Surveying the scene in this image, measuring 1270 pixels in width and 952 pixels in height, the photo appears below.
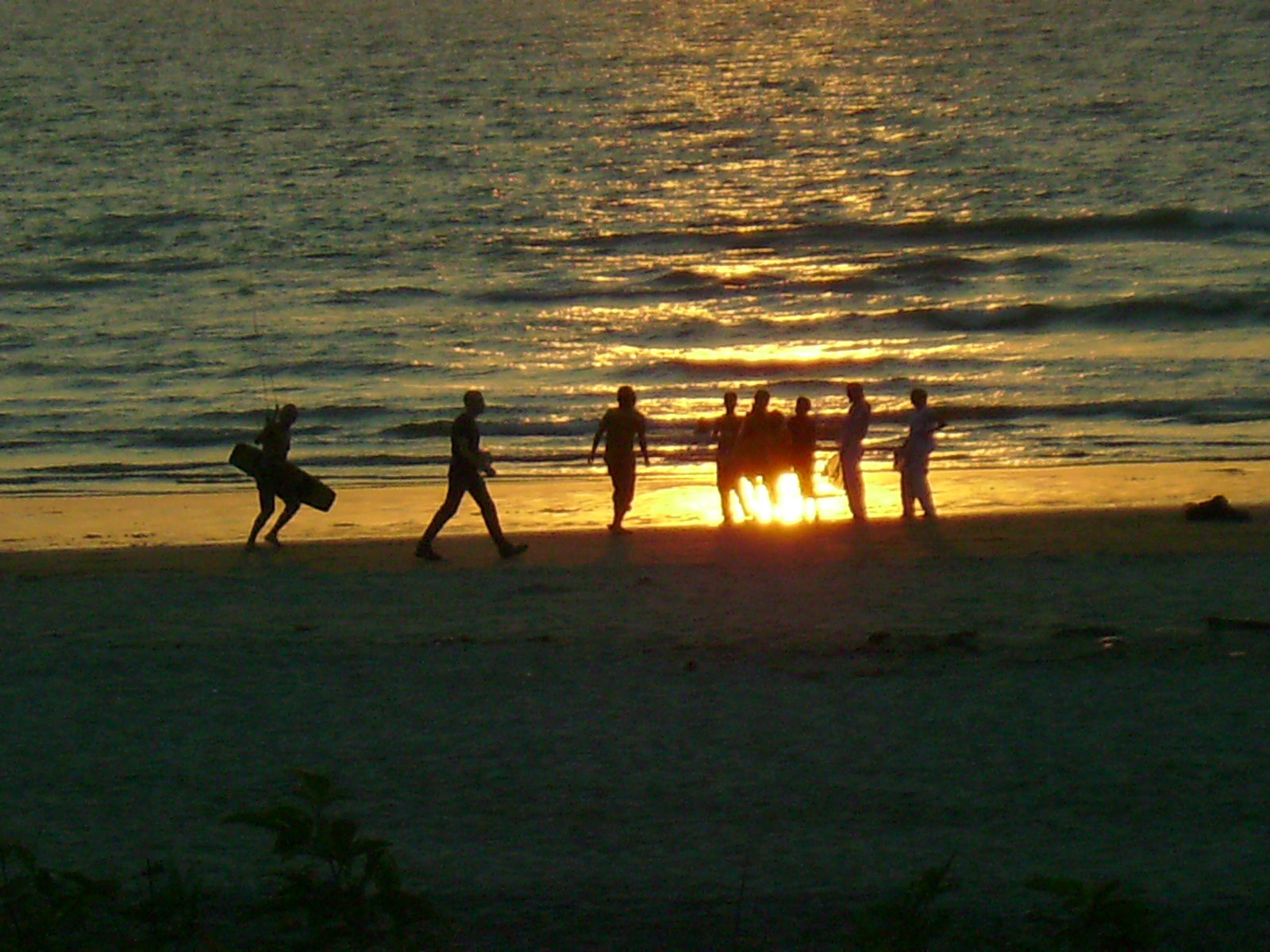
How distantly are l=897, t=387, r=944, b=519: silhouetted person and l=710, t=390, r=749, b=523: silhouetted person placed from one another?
146cm

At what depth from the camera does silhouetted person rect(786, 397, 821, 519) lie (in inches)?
651

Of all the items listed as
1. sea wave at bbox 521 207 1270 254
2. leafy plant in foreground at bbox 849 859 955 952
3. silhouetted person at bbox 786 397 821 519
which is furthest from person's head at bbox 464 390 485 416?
sea wave at bbox 521 207 1270 254

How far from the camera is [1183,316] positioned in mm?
35156

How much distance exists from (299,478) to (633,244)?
3398 centimetres

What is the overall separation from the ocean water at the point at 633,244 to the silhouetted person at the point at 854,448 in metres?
3.52

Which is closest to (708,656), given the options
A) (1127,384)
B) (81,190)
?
(1127,384)

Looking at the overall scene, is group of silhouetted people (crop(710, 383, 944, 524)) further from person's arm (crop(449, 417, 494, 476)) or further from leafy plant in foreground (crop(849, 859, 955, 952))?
leafy plant in foreground (crop(849, 859, 955, 952))

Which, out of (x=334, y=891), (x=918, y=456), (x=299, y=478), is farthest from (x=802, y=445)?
(x=334, y=891)

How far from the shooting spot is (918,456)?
16.5m

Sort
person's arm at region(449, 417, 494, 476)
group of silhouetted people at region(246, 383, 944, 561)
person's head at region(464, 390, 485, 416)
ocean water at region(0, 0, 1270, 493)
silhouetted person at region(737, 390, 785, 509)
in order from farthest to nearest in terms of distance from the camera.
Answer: ocean water at region(0, 0, 1270, 493) < silhouetted person at region(737, 390, 785, 509) < group of silhouetted people at region(246, 383, 944, 561) < person's arm at region(449, 417, 494, 476) < person's head at region(464, 390, 485, 416)

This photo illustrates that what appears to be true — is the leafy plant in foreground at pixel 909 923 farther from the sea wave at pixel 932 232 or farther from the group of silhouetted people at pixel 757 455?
the sea wave at pixel 932 232

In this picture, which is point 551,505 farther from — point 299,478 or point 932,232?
point 932,232

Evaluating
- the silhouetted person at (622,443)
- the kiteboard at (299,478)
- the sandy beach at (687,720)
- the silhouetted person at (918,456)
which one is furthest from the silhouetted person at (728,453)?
the kiteboard at (299,478)

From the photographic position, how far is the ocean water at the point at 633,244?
26688 millimetres
